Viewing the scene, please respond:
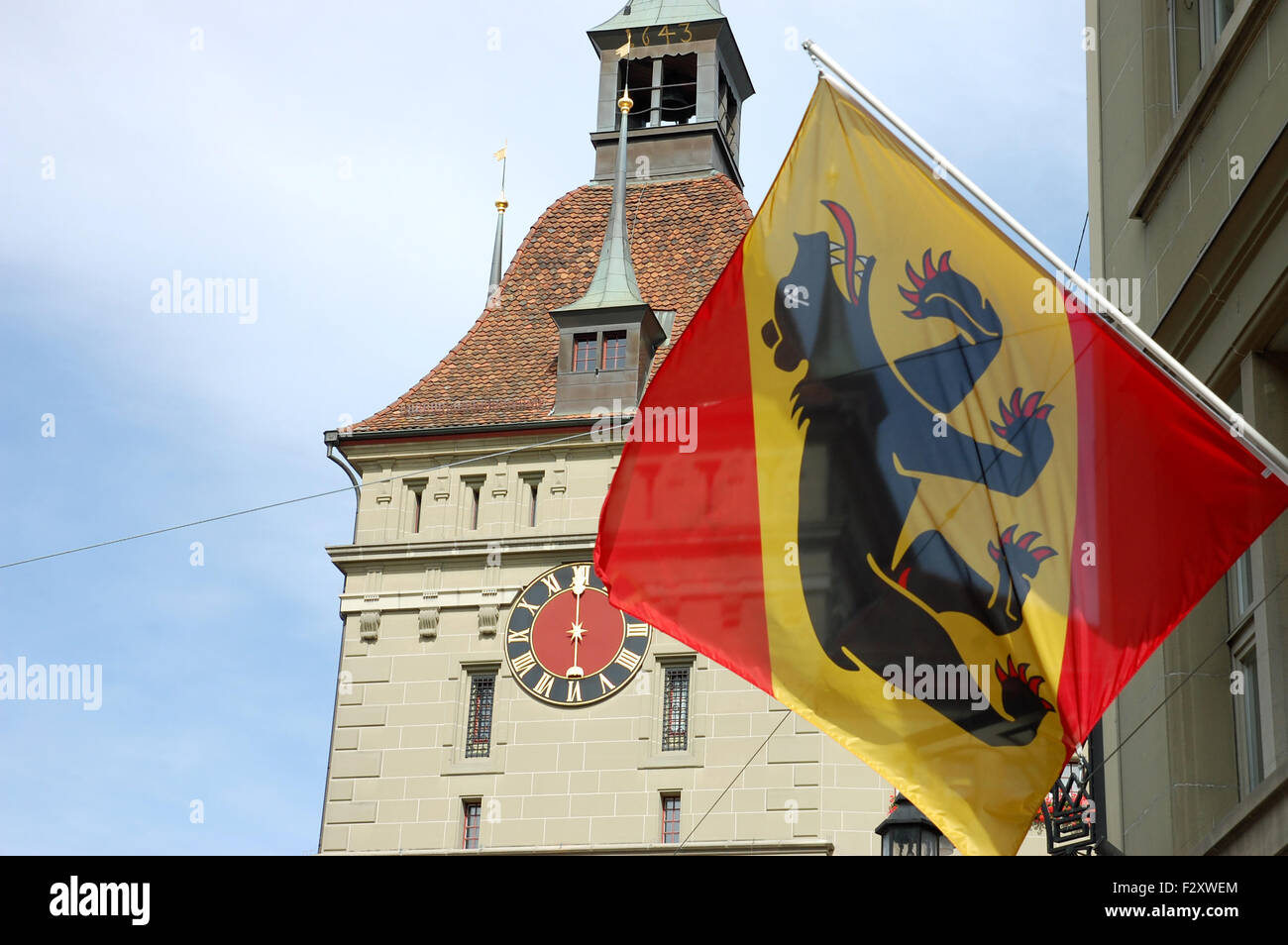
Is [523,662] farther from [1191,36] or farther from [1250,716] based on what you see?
[1250,716]

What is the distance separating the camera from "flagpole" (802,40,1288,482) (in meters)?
9.31

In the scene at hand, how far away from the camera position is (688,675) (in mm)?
43062

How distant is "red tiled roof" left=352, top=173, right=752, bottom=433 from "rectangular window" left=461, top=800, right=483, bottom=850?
7.93 m

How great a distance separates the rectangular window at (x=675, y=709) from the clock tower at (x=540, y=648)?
5 cm

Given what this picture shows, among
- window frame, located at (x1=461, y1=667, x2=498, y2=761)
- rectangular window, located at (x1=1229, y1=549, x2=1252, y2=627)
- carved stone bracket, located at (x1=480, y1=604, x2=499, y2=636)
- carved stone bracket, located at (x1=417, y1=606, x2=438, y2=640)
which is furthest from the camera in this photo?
carved stone bracket, located at (x1=417, y1=606, x2=438, y2=640)

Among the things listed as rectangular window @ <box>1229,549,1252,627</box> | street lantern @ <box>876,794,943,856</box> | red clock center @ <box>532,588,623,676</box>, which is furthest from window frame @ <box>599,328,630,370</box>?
rectangular window @ <box>1229,549,1252,627</box>

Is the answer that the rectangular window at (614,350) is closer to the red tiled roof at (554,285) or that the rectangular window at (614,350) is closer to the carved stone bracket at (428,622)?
the red tiled roof at (554,285)

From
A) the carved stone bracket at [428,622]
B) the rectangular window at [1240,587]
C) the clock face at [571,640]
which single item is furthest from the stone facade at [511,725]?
the rectangular window at [1240,587]

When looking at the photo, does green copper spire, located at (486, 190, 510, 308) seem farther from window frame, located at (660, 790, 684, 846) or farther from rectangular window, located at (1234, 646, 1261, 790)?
rectangular window, located at (1234, 646, 1261, 790)

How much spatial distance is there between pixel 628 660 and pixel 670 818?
3.33m

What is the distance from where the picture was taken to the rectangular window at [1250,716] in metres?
11.0
